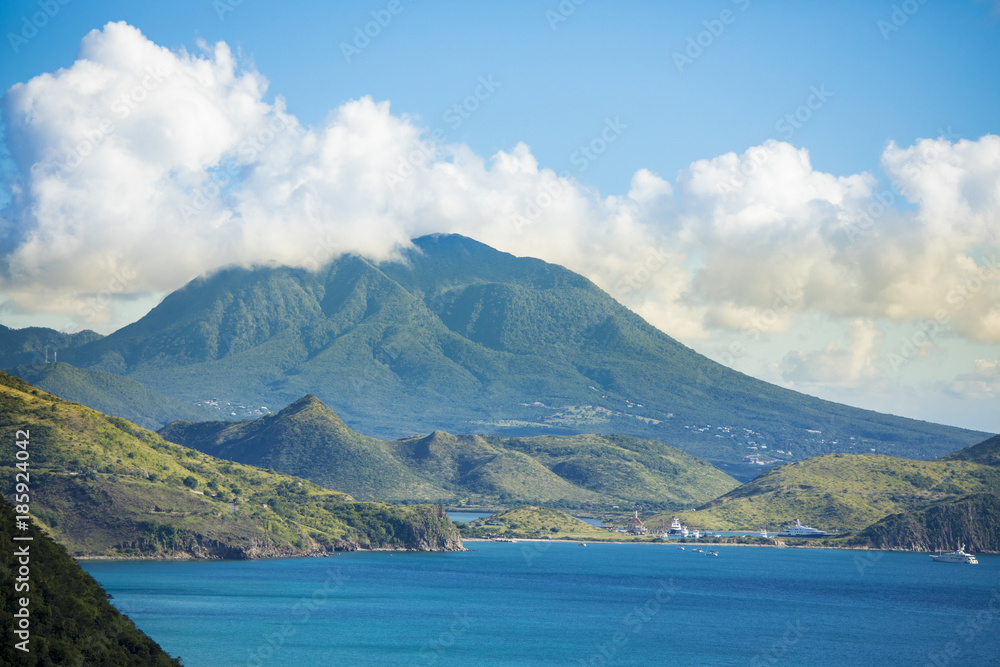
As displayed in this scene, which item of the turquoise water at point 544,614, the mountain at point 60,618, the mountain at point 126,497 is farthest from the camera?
the mountain at point 126,497

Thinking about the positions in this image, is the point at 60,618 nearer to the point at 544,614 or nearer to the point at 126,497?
the point at 544,614

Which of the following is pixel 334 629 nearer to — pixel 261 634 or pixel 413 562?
pixel 261 634

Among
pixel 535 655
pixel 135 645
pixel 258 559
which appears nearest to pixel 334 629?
pixel 535 655

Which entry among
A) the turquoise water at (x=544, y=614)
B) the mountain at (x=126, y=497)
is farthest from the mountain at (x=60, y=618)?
the mountain at (x=126, y=497)

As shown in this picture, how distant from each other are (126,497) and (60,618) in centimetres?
10274

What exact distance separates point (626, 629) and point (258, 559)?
265ft

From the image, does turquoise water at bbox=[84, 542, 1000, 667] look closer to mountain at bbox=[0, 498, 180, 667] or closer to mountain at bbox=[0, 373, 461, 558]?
mountain at bbox=[0, 373, 461, 558]

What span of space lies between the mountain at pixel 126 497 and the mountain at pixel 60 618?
85.5 meters

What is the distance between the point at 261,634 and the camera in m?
104

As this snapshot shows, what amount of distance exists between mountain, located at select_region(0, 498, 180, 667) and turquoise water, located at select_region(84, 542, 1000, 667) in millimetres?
22474

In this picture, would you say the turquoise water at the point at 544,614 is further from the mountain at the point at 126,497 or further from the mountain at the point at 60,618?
the mountain at the point at 60,618

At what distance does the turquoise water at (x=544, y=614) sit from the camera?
99562mm

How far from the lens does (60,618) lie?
61719mm

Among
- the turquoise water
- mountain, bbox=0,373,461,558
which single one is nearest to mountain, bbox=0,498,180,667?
the turquoise water
